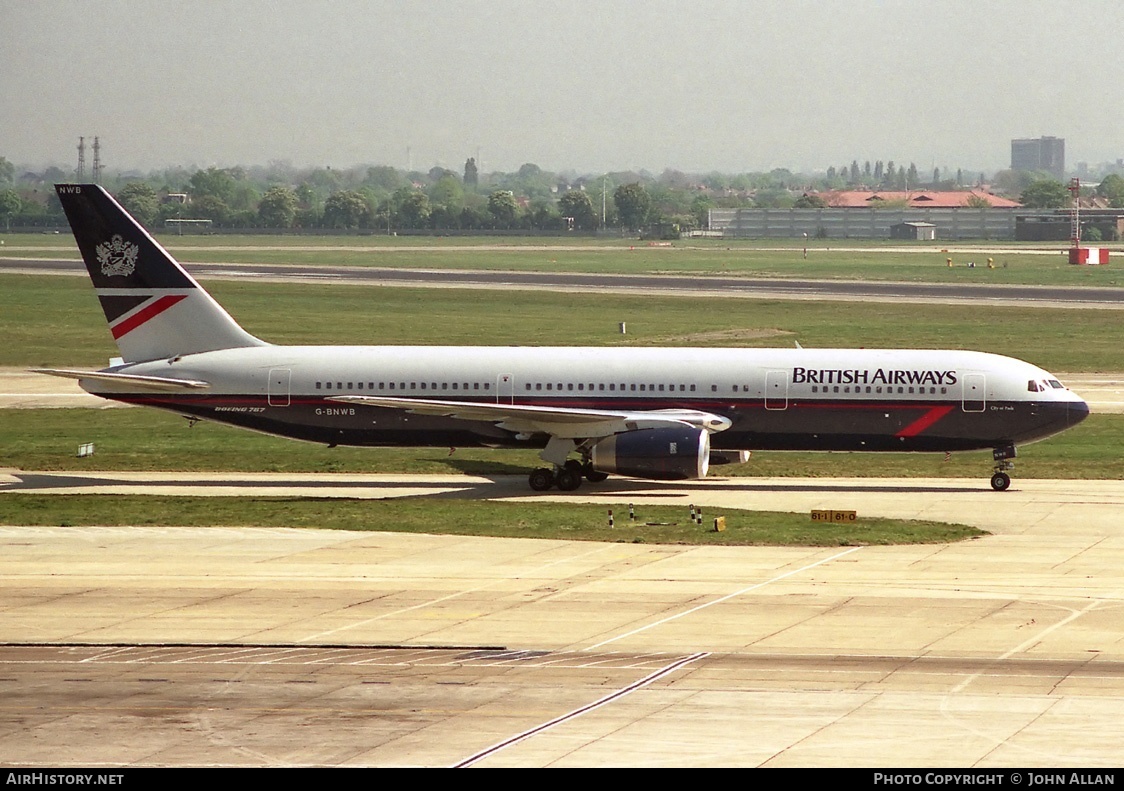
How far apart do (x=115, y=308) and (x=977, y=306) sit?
252 feet

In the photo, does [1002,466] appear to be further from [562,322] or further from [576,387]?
[562,322]

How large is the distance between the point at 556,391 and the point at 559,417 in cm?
187

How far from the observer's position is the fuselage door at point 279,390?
4994cm

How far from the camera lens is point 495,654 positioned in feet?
94.5

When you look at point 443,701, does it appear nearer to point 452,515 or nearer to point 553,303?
point 452,515

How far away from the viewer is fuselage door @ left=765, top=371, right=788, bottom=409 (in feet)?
161

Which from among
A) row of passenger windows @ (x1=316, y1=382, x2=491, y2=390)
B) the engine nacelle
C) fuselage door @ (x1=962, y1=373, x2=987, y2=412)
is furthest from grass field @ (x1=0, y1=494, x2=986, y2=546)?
fuselage door @ (x1=962, y1=373, x2=987, y2=412)

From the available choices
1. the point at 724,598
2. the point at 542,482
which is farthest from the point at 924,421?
the point at 724,598

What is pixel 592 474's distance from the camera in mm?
50062

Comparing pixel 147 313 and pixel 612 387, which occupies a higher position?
pixel 147 313

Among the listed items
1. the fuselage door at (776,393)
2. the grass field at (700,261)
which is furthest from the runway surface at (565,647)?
the grass field at (700,261)

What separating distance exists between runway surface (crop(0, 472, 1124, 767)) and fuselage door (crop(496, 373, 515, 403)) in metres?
9.45

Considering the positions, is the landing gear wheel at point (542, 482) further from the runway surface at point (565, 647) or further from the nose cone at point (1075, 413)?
the nose cone at point (1075, 413)

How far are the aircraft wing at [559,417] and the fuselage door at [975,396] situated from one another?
7.57 metres
